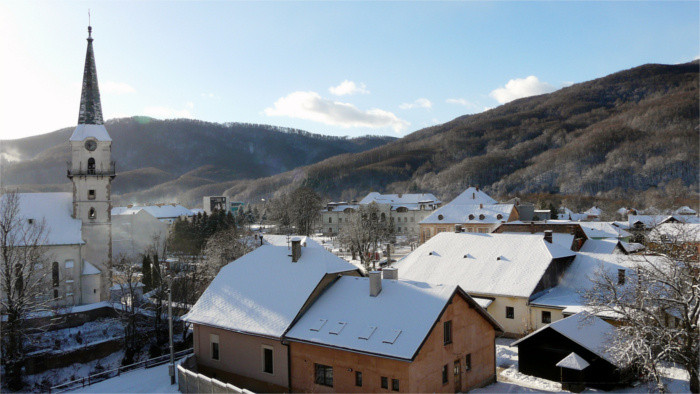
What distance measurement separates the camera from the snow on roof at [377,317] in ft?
63.4

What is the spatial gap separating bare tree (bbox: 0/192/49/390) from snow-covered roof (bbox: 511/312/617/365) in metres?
33.8

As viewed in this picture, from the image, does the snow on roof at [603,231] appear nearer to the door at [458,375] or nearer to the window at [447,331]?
the door at [458,375]

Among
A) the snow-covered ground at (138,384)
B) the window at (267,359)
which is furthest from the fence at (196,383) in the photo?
the window at (267,359)

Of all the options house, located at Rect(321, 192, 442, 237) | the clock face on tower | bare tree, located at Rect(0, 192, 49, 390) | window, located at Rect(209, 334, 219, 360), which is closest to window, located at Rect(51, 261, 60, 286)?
bare tree, located at Rect(0, 192, 49, 390)

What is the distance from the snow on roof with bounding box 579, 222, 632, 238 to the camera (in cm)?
7312

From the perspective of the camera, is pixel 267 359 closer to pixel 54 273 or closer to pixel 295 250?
pixel 295 250

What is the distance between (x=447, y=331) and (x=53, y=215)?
40.9m

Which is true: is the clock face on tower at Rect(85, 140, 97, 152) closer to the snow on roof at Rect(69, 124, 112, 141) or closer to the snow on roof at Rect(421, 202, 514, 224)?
the snow on roof at Rect(69, 124, 112, 141)

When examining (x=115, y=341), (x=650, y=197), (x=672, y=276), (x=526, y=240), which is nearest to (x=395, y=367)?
(x=672, y=276)

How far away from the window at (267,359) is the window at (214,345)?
3884 millimetres

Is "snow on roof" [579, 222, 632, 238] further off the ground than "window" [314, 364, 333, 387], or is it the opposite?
"snow on roof" [579, 222, 632, 238]

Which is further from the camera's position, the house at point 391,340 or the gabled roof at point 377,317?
the gabled roof at point 377,317

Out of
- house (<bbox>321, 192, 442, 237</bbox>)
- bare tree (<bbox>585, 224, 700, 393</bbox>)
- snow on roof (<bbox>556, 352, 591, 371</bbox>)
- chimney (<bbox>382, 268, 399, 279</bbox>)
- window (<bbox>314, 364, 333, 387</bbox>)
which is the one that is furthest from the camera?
house (<bbox>321, 192, 442, 237</bbox>)

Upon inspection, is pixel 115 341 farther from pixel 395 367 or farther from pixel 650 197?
pixel 650 197
